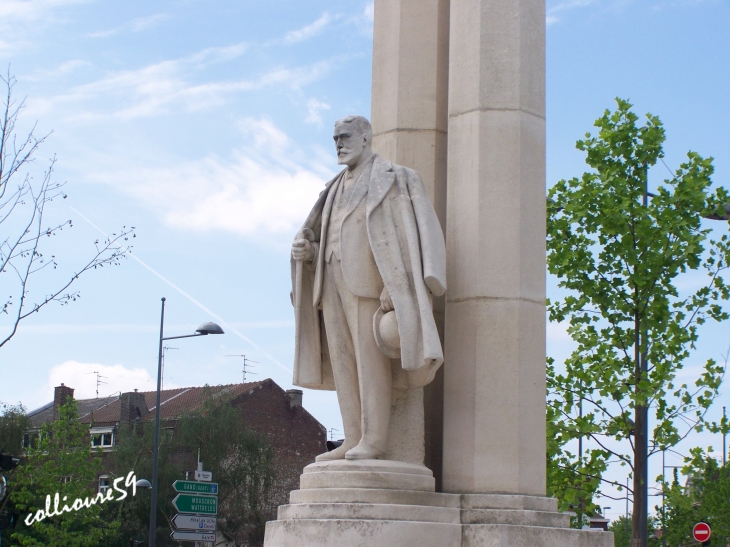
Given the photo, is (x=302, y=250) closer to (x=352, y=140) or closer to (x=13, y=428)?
(x=352, y=140)

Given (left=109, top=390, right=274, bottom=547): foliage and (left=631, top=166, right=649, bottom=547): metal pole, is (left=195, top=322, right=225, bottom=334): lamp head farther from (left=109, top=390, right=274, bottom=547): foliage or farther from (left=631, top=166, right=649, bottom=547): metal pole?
(left=109, top=390, right=274, bottom=547): foliage

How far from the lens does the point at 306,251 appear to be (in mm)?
8672

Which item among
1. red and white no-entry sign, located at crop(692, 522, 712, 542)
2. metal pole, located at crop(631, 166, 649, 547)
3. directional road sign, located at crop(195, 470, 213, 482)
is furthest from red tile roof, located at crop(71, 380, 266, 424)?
metal pole, located at crop(631, 166, 649, 547)

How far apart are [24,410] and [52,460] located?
62.1 ft

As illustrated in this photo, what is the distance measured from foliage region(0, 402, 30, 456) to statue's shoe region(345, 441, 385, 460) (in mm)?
51341

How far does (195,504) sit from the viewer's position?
21.2m

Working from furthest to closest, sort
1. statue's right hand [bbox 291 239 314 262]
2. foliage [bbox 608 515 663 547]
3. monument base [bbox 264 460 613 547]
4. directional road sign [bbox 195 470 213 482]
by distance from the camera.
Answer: foliage [bbox 608 515 663 547] → directional road sign [bbox 195 470 213 482] → statue's right hand [bbox 291 239 314 262] → monument base [bbox 264 460 613 547]

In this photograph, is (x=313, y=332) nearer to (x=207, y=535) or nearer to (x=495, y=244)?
(x=495, y=244)

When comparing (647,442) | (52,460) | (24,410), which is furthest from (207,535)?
(24,410)

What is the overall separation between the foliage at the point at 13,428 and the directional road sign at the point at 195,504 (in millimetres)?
37591

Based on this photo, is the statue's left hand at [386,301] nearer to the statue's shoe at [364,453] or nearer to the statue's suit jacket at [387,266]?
the statue's suit jacket at [387,266]

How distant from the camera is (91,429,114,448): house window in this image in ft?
221

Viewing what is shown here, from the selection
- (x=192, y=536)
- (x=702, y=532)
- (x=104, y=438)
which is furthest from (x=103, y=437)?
(x=702, y=532)

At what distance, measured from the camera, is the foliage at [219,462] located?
57.1 m
